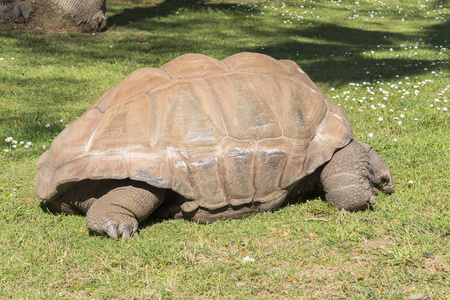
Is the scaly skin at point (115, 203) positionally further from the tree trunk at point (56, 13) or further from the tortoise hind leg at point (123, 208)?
the tree trunk at point (56, 13)

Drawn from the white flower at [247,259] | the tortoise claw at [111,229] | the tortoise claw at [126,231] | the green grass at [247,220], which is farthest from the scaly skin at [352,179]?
the tortoise claw at [111,229]

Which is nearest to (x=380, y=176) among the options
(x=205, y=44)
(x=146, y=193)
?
(x=146, y=193)

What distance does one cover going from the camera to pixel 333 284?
11.0ft

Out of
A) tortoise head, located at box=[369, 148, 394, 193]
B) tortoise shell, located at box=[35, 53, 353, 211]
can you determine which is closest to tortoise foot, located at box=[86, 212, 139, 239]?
tortoise shell, located at box=[35, 53, 353, 211]

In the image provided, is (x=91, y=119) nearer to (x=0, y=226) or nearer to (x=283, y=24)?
(x=0, y=226)

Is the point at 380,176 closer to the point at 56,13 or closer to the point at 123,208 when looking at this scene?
the point at 123,208

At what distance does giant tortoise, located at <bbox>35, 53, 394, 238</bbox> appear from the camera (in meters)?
4.02

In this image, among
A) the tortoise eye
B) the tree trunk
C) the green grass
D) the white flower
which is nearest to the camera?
the green grass

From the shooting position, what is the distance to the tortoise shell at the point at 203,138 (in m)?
4.02

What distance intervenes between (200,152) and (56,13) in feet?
28.9

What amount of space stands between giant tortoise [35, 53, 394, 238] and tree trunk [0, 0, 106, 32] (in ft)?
24.8

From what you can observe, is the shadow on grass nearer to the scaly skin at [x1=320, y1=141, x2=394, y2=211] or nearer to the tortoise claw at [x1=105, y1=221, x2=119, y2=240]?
the tortoise claw at [x1=105, y1=221, x2=119, y2=240]

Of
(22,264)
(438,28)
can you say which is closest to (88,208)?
(22,264)

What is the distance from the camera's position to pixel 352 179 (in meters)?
4.36
